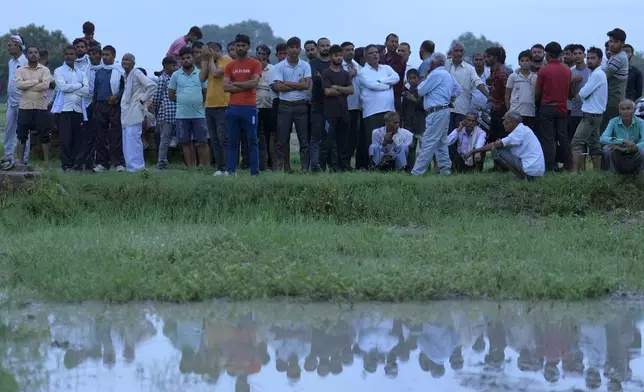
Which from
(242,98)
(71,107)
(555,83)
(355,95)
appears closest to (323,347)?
(242,98)

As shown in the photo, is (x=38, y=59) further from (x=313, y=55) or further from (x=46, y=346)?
(x=46, y=346)

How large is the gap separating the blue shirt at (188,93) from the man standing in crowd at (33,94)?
1.79m

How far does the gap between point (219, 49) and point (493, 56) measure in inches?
155

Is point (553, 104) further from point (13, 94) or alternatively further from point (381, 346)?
point (13, 94)

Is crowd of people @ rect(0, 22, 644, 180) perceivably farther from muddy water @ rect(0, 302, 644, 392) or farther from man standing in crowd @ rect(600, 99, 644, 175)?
muddy water @ rect(0, 302, 644, 392)

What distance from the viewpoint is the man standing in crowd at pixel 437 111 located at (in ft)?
45.4

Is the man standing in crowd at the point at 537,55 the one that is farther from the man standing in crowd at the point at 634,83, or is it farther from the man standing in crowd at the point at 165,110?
the man standing in crowd at the point at 165,110

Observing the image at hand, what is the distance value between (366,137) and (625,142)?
12.3ft

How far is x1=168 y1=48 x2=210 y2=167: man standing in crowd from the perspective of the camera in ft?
47.6

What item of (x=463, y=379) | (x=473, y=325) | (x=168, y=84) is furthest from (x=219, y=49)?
(x=463, y=379)

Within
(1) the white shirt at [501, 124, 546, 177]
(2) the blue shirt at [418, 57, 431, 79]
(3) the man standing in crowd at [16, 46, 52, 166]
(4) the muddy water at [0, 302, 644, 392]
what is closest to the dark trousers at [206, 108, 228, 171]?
(3) the man standing in crowd at [16, 46, 52, 166]

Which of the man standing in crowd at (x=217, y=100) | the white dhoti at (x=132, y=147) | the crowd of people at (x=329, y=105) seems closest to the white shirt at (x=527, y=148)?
the crowd of people at (x=329, y=105)

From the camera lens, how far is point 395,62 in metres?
15.5

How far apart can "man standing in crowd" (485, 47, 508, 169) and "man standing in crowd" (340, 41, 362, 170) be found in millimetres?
1887
